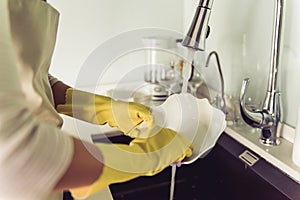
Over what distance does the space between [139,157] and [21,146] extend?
0.62 ft

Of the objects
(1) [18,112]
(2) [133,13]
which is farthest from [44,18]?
(2) [133,13]

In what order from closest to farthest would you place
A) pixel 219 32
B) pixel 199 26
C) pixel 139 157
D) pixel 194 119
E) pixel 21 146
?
pixel 21 146, pixel 139 157, pixel 194 119, pixel 199 26, pixel 219 32

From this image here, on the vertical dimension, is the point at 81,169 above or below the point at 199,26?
below

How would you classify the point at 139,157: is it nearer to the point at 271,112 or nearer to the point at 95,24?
Result: the point at 271,112

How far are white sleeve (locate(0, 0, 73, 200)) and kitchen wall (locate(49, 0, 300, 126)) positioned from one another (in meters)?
0.69

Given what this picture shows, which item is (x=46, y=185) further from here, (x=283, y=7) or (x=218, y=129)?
(x=283, y=7)

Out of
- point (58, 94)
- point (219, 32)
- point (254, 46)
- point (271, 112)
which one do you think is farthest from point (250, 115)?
point (58, 94)

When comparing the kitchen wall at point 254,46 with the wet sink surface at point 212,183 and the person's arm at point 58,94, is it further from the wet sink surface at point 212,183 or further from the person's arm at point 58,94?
the person's arm at point 58,94

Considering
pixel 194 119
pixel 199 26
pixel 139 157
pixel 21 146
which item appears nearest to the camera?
pixel 21 146

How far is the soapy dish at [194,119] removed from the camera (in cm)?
70

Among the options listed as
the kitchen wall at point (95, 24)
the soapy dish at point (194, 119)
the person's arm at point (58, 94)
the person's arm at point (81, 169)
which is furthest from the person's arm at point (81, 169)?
the kitchen wall at point (95, 24)

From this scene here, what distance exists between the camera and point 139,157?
A: 0.51m

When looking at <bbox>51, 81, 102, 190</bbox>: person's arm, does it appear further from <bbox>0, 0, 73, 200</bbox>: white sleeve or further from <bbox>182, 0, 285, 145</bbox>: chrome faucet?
<bbox>182, 0, 285, 145</bbox>: chrome faucet

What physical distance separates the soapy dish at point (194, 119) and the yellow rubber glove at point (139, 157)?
75mm
